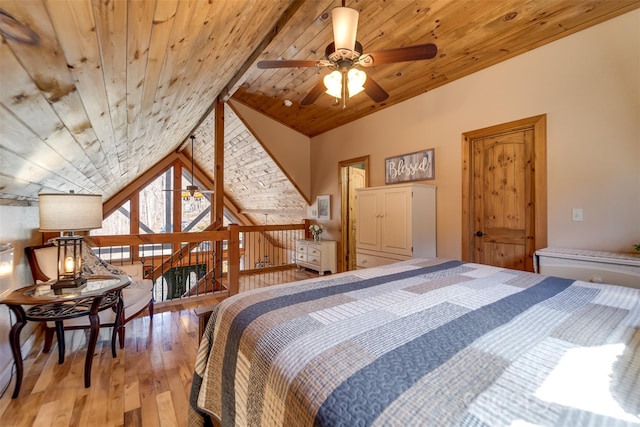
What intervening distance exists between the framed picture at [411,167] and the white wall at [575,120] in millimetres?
150

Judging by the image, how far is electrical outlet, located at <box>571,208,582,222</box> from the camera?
7.68 feet

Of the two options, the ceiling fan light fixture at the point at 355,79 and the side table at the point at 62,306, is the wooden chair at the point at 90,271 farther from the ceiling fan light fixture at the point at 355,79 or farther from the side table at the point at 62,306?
the ceiling fan light fixture at the point at 355,79

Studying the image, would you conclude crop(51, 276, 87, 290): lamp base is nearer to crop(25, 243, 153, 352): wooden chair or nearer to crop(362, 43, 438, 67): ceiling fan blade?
crop(25, 243, 153, 352): wooden chair

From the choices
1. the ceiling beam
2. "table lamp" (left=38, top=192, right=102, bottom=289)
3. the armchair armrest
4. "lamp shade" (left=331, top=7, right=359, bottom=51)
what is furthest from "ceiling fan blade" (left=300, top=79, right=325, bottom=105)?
the armchair armrest

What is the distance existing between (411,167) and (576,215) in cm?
173

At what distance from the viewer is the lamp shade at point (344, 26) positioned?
161cm

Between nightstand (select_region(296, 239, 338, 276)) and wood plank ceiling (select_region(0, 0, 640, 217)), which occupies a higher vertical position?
wood plank ceiling (select_region(0, 0, 640, 217))

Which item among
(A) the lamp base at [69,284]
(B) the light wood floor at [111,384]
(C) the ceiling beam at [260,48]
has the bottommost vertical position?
(B) the light wood floor at [111,384]

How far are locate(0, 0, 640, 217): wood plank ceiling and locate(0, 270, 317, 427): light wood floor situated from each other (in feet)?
4.15

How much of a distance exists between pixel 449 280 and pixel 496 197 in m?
1.90

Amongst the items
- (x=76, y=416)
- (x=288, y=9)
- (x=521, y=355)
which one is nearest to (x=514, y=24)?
(x=288, y=9)

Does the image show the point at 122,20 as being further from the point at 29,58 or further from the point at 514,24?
the point at 514,24

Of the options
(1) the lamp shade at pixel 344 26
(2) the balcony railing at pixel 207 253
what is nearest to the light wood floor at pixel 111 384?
(2) the balcony railing at pixel 207 253

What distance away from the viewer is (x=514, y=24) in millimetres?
2336
